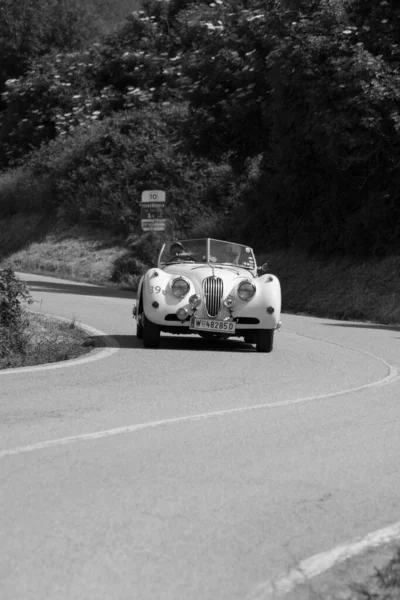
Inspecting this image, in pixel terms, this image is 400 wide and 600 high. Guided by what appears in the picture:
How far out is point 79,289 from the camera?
30000 mm

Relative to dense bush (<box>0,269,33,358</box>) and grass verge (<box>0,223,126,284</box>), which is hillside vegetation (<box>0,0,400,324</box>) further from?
dense bush (<box>0,269,33,358</box>)

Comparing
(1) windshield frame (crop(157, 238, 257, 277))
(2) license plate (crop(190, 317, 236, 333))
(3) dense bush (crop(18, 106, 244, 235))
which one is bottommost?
(2) license plate (crop(190, 317, 236, 333))

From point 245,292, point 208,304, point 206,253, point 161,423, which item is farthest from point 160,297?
point 161,423

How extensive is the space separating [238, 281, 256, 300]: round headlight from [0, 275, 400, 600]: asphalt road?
214 cm

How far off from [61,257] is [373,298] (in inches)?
684

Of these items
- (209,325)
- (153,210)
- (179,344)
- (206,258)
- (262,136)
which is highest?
(262,136)

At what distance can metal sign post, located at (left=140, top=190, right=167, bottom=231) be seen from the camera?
98.6ft

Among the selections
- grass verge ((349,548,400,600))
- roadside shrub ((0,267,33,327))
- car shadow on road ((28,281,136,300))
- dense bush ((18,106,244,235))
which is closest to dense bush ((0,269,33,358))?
roadside shrub ((0,267,33,327))

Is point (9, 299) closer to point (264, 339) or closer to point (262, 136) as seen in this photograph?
point (264, 339)

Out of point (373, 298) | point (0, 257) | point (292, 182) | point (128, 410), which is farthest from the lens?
point (0, 257)

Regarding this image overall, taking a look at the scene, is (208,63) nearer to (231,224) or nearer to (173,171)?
(231,224)

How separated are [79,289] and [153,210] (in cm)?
292

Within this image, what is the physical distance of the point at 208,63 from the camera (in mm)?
33594

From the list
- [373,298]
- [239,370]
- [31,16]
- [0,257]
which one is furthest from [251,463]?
[31,16]
